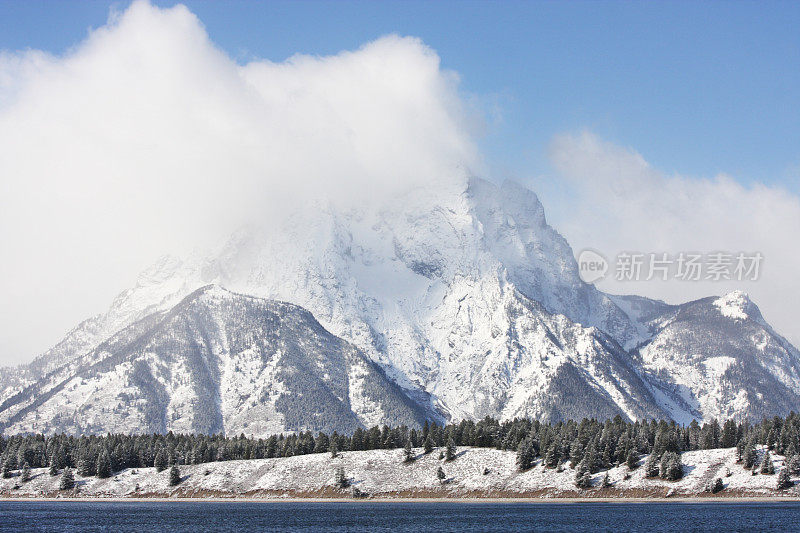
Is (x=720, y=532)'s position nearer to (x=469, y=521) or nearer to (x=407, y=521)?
(x=469, y=521)

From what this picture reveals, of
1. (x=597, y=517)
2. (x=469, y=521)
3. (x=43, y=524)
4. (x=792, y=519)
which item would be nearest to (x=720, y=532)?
(x=792, y=519)

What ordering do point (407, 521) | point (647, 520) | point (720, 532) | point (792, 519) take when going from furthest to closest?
point (407, 521)
point (647, 520)
point (792, 519)
point (720, 532)

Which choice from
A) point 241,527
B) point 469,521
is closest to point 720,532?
point 469,521

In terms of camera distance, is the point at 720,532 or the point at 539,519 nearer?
the point at 720,532

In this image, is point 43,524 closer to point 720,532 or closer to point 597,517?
point 597,517

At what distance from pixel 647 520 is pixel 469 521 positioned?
3760cm

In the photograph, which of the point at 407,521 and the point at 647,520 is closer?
the point at 647,520

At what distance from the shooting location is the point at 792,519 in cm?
17438

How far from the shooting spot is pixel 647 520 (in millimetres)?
186125

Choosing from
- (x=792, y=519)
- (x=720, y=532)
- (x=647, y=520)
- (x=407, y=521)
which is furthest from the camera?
(x=407, y=521)

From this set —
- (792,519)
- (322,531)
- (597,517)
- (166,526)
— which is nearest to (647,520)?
(597,517)

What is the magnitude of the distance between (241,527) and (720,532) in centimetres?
9565

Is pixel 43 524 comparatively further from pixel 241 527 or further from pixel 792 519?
pixel 792 519

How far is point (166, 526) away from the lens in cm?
18900
